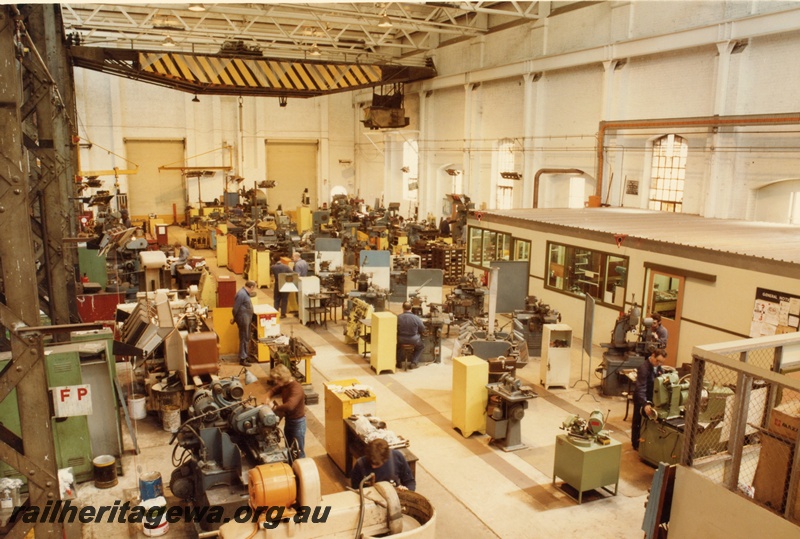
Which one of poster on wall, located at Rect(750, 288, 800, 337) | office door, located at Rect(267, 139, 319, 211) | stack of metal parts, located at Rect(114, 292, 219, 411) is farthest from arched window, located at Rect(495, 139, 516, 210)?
stack of metal parts, located at Rect(114, 292, 219, 411)

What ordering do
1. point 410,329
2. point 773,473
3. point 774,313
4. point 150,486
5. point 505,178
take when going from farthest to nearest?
point 505,178, point 410,329, point 774,313, point 150,486, point 773,473

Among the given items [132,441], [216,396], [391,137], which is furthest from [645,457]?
[391,137]

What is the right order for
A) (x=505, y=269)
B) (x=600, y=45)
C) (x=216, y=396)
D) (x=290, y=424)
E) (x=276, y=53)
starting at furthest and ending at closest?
(x=276, y=53) < (x=600, y=45) < (x=505, y=269) < (x=290, y=424) < (x=216, y=396)

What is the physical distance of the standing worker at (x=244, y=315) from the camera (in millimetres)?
10562

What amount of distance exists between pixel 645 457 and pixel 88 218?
18.7 meters

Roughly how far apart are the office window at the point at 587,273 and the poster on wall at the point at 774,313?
282cm

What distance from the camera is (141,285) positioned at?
13781 millimetres

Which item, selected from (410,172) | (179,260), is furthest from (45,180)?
(410,172)

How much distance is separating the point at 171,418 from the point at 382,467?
3997mm

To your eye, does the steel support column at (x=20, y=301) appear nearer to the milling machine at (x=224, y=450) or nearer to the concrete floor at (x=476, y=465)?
the milling machine at (x=224, y=450)

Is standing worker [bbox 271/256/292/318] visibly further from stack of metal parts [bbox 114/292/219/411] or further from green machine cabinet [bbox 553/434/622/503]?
green machine cabinet [bbox 553/434/622/503]

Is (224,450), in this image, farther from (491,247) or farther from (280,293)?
(491,247)

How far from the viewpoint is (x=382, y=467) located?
5.39 metres

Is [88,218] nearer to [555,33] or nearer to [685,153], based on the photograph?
[555,33]
